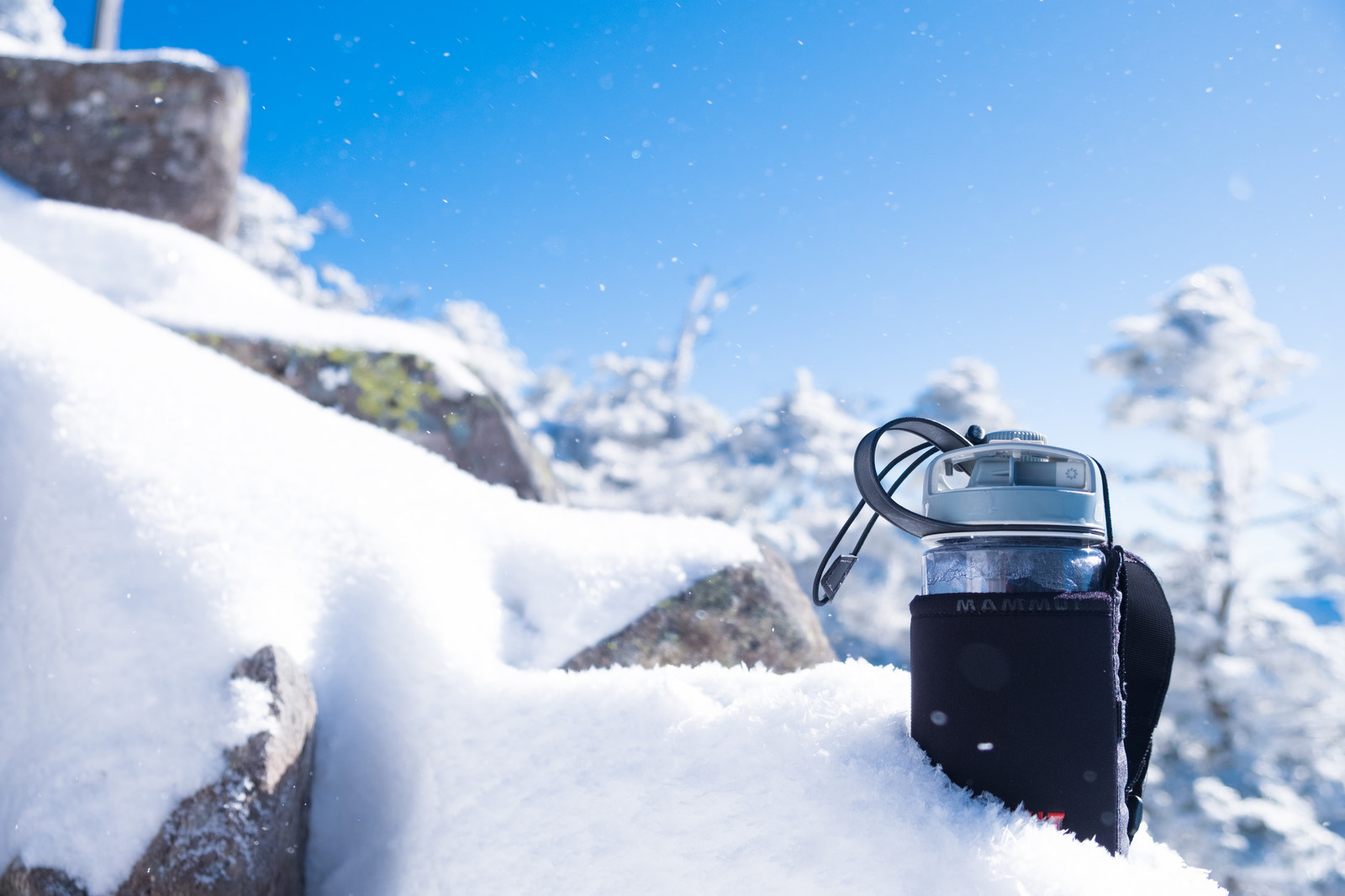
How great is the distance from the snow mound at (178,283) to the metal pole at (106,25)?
3.38 metres

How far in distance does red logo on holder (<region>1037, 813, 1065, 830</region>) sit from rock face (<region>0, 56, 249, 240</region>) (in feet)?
17.1

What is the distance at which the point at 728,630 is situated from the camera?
2.13 meters

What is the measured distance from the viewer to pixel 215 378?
6.32ft

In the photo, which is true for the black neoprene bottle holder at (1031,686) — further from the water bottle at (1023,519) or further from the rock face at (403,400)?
the rock face at (403,400)

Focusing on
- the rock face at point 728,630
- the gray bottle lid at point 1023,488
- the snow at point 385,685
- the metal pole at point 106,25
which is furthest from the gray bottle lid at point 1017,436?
the metal pole at point 106,25

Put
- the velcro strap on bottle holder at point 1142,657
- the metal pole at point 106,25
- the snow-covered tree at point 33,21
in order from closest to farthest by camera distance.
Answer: the velcro strap on bottle holder at point 1142,657, the metal pole at point 106,25, the snow-covered tree at point 33,21

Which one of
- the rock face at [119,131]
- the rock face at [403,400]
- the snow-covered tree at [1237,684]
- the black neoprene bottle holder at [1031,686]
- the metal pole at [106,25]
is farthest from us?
the snow-covered tree at [1237,684]

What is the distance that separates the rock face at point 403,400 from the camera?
10.1ft

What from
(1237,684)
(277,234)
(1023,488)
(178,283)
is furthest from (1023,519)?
(277,234)

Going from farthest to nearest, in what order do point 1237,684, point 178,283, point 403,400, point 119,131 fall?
point 1237,684 < point 119,131 < point 178,283 < point 403,400

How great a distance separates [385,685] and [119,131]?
176 inches

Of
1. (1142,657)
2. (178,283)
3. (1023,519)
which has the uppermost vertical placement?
(178,283)

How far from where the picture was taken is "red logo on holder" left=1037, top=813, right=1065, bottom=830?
91 cm

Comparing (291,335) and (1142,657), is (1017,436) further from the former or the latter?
(291,335)
